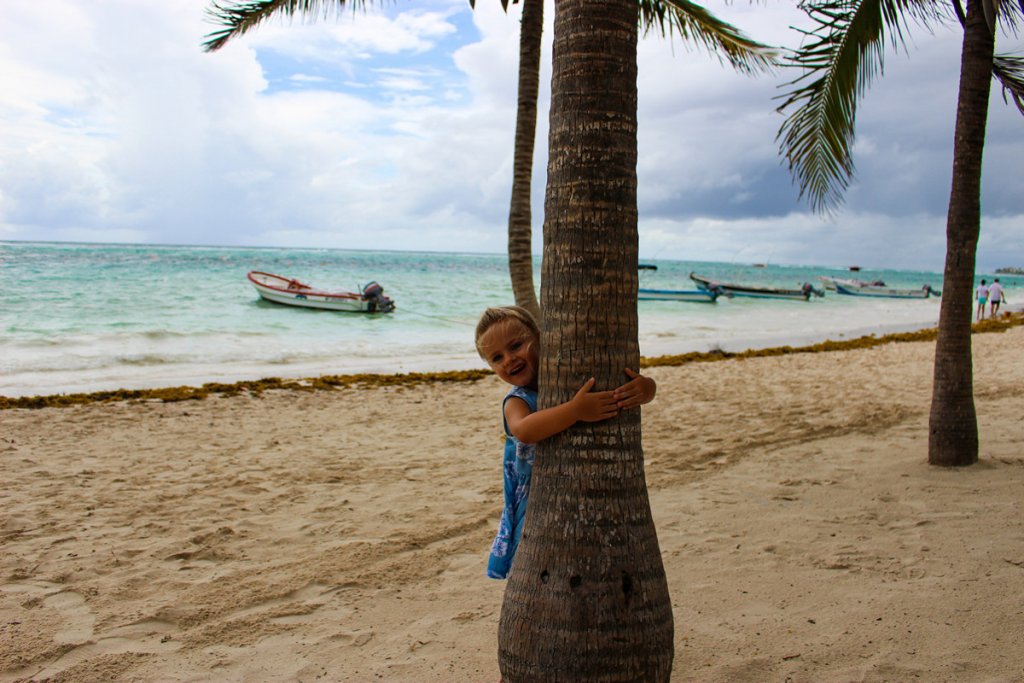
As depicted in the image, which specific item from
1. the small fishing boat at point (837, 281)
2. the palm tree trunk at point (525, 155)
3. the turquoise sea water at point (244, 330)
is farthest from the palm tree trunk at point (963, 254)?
the small fishing boat at point (837, 281)

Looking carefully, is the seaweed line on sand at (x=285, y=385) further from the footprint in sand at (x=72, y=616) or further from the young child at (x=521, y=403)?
the young child at (x=521, y=403)

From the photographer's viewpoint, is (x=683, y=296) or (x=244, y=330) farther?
(x=683, y=296)

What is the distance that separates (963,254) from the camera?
206 inches

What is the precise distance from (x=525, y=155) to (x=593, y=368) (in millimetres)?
5305

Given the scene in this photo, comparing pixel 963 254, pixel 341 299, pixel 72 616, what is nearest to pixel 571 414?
pixel 72 616

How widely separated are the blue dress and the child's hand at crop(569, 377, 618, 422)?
1.81ft

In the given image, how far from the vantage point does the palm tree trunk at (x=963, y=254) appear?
5145 mm

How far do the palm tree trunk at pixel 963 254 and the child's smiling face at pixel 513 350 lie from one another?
3634 mm

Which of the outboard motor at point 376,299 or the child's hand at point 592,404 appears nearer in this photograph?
the child's hand at point 592,404

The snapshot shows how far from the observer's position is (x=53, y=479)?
614 centimetres

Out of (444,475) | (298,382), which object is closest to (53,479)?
(444,475)

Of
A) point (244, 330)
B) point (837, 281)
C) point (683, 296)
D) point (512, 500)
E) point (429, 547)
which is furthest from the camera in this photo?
point (837, 281)

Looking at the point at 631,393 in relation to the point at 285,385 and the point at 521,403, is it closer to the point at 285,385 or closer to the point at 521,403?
the point at 521,403

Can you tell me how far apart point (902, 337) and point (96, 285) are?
1244 inches
